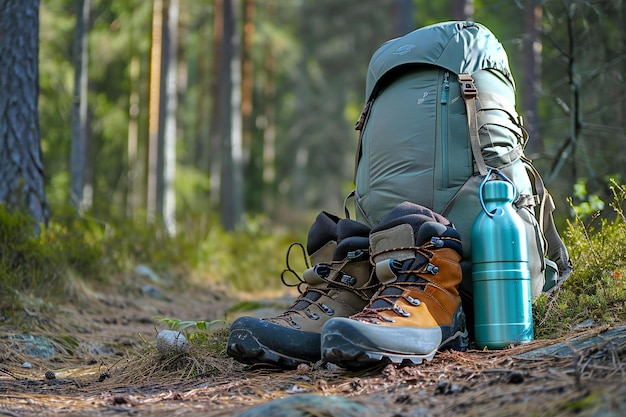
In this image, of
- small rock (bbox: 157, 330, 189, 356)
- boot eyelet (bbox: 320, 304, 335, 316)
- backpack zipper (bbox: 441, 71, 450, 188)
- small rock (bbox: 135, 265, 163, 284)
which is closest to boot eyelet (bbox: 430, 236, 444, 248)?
backpack zipper (bbox: 441, 71, 450, 188)

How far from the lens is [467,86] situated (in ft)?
10.7

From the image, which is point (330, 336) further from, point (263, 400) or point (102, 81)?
point (102, 81)

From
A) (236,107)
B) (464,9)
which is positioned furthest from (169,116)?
(464,9)

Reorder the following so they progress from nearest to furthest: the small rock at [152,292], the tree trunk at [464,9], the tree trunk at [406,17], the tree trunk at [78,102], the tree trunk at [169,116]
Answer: the small rock at [152,292]
the tree trunk at [78,102]
the tree trunk at [464,9]
the tree trunk at [406,17]
the tree trunk at [169,116]

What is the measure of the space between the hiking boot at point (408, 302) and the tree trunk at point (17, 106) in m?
3.40

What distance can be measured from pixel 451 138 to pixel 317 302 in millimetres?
993

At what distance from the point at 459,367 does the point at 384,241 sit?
0.64m

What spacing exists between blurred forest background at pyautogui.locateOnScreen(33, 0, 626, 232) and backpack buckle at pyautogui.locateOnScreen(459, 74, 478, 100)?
1.97m

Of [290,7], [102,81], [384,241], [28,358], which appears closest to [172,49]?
[102,81]

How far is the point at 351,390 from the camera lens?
2453mm

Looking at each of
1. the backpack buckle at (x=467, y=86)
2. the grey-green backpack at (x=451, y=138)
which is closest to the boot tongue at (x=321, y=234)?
the grey-green backpack at (x=451, y=138)

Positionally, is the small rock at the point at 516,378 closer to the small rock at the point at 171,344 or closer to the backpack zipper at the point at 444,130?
the backpack zipper at the point at 444,130

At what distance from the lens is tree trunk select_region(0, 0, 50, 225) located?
5.37 meters

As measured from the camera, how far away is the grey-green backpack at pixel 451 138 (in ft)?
10.7
